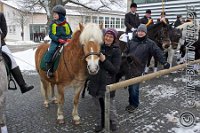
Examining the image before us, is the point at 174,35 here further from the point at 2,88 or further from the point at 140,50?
the point at 2,88

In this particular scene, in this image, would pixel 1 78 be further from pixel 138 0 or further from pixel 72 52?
pixel 138 0

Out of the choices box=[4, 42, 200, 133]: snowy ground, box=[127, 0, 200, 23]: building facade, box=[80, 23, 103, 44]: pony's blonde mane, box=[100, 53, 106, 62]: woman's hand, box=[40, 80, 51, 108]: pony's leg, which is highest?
box=[127, 0, 200, 23]: building facade

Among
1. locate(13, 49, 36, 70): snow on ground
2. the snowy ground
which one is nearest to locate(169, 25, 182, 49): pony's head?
the snowy ground

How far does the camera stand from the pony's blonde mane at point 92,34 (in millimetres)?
3928

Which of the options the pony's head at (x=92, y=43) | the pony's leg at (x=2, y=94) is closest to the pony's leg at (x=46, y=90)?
the pony's leg at (x=2, y=94)

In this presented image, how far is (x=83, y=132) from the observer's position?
4590 mm

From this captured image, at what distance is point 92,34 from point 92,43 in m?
0.15

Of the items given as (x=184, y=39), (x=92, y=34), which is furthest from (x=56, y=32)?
(x=184, y=39)

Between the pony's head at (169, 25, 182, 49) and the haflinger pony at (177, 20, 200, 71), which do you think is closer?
the haflinger pony at (177, 20, 200, 71)

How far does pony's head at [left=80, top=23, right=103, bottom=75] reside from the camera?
377 cm

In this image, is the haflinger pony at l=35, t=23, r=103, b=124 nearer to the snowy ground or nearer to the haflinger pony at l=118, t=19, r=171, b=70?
the snowy ground

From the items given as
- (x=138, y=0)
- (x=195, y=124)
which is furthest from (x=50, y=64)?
(x=138, y=0)

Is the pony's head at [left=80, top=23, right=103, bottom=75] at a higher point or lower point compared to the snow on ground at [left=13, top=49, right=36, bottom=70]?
higher

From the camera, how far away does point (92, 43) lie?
12.8 feet
